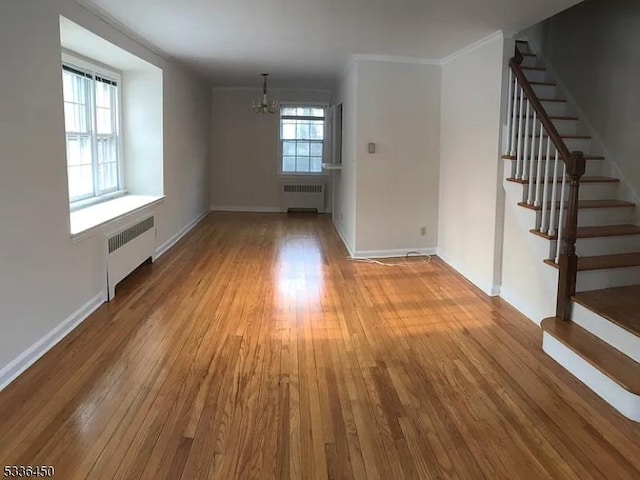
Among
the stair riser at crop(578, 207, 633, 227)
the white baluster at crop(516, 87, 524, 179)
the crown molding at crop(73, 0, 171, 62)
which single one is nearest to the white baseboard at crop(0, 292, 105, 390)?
the crown molding at crop(73, 0, 171, 62)

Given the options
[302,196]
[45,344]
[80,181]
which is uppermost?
[80,181]

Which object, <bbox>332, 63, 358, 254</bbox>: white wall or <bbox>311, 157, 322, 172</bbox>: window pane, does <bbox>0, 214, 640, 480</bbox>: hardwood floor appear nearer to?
<bbox>332, 63, 358, 254</bbox>: white wall

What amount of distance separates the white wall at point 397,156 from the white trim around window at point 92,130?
8.96 feet

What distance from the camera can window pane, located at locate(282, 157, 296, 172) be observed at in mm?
10070

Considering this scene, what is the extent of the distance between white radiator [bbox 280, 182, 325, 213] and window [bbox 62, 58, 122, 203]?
14.3 feet

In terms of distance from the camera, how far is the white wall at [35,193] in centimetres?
290

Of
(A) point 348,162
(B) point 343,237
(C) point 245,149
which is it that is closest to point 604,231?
(A) point 348,162

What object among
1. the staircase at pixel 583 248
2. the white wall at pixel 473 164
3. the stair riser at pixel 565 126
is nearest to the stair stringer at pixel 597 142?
the staircase at pixel 583 248

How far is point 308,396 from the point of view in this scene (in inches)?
113

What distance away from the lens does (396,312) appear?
4305 mm

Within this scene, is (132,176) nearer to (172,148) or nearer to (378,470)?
(172,148)

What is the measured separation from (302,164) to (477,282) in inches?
224

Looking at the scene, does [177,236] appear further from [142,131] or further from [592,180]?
[592,180]

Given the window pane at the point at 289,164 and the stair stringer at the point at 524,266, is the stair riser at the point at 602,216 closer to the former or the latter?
the stair stringer at the point at 524,266
